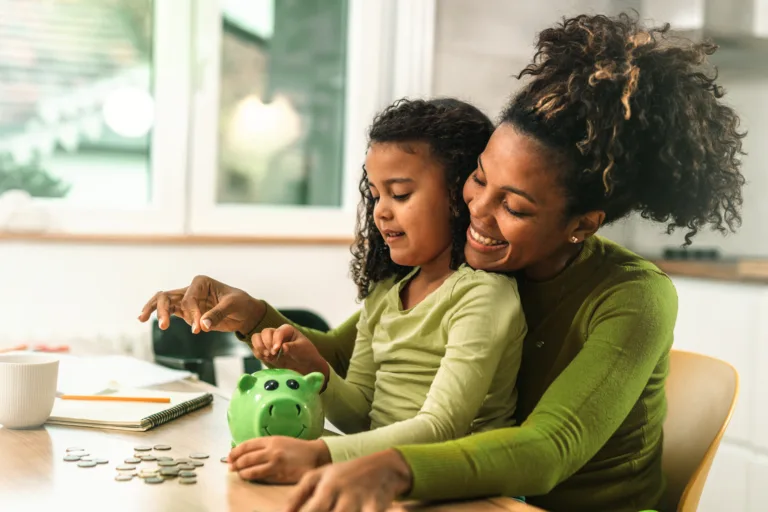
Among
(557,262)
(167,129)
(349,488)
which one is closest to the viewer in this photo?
(349,488)

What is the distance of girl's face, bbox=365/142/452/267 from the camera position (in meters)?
1.30

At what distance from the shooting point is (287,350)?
4.02 feet

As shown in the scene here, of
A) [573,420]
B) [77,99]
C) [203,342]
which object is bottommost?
[203,342]

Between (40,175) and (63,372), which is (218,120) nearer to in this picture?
(40,175)

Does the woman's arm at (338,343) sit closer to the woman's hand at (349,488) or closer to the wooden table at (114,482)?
the wooden table at (114,482)

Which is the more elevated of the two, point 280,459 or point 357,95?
point 357,95

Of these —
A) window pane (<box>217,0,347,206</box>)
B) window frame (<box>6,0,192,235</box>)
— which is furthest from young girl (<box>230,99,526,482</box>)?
window pane (<box>217,0,347,206</box>)

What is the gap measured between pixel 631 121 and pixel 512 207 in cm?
A: 18

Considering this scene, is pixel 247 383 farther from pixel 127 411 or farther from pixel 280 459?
pixel 127 411

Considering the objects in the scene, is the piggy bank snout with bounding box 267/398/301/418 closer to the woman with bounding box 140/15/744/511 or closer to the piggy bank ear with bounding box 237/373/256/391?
the piggy bank ear with bounding box 237/373/256/391

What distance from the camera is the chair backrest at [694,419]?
1358 mm

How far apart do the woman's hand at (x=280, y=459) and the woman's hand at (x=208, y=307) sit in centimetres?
29

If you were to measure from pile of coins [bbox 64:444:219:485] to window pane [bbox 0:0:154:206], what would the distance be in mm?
2029

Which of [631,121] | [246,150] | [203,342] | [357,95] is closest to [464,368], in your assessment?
[631,121]
